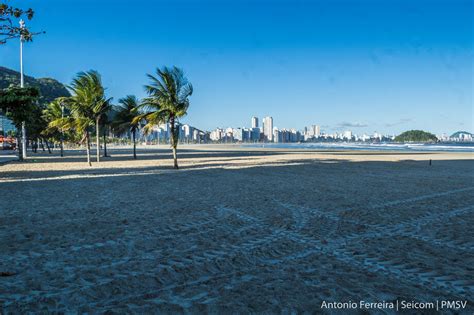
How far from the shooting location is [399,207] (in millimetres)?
8453

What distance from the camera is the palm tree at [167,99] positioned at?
20031 millimetres

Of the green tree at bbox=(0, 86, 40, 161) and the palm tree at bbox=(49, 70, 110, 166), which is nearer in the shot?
the green tree at bbox=(0, 86, 40, 161)

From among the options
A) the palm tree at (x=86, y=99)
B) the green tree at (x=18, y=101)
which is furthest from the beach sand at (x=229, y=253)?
the palm tree at (x=86, y=99)

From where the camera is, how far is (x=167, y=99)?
65.9 feet

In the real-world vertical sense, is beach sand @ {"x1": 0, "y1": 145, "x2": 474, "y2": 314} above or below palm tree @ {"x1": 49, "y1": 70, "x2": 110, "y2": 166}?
below

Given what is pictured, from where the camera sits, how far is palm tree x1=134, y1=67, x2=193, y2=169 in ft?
65.7

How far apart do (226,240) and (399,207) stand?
557 cm

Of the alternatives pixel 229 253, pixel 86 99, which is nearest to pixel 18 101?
pixel 86 99

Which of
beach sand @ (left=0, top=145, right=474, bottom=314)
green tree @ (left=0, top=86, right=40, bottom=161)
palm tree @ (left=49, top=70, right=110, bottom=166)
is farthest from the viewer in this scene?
palm tree @ (left=49, top=70, right=110, bottom=166)

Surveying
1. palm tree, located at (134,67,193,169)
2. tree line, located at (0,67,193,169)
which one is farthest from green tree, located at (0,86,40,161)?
palm tree, located at (134,67,193,169)

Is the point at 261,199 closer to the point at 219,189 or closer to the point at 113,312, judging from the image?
the point at 219,189

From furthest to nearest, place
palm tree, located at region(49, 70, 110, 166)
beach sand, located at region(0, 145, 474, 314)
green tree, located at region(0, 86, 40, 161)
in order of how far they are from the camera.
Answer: palm tree, located at region(49, 70, 110, 166) → green tree, located at region(0, 86, 40, 161) → beach sand, located at region(0, 145, 474, 314)

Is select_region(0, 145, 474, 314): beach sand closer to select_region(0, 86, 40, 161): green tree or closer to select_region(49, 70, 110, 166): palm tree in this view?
select_region(0, 86, 40, 161): green tree

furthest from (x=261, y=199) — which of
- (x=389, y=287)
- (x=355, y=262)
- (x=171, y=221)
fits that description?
(x=389, y=287)
